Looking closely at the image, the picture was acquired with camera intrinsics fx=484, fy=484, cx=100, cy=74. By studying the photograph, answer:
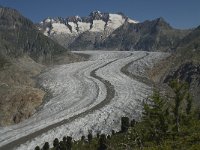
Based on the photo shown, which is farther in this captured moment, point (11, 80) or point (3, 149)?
point (11, 80)

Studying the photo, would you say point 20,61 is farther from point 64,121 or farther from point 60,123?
point 60,123

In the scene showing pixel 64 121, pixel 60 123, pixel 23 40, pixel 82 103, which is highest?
pixel 23 40

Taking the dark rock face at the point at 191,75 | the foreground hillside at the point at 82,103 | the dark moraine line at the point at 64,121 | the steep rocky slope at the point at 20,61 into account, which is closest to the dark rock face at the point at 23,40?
the steep rocky slope at the point at 20,61

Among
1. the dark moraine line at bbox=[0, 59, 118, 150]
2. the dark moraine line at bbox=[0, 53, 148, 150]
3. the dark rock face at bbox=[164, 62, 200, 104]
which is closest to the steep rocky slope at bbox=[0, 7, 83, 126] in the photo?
the dark moraine line at bbox=[0, 53, 148, 150]

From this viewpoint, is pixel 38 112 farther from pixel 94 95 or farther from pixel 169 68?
pixel 169 68

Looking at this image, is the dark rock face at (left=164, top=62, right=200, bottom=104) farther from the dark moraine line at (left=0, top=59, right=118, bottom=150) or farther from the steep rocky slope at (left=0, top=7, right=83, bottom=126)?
the steep rocky slope at (left=0, top=7, right=83, bottom=126)

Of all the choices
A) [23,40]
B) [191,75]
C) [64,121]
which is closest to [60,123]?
[64,121]

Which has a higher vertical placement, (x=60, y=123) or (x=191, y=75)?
(x=191, y=75)

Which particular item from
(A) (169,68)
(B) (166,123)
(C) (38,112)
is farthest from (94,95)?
(A) (169,68)

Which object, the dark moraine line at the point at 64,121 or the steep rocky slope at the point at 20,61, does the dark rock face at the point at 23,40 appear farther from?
the dark moraine line at the point at 64,121
